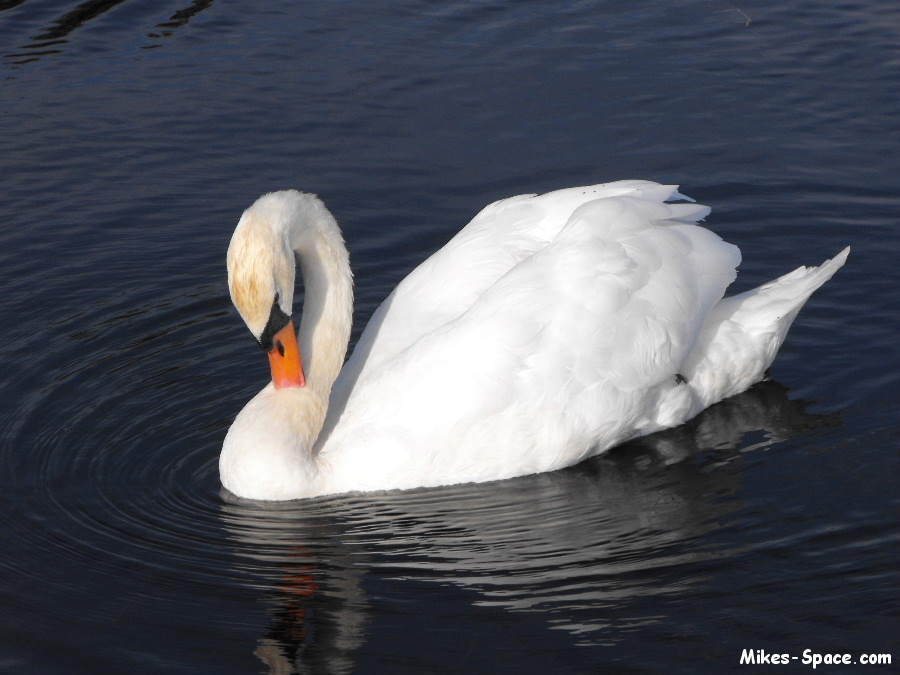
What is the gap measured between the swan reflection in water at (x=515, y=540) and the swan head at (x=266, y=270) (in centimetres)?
100

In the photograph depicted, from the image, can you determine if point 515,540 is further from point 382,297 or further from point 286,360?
point 382,297

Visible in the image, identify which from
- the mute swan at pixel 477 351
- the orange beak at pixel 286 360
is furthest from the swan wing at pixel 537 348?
the orange beak at pixel 286 360

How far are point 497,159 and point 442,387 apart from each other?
4.96 meters

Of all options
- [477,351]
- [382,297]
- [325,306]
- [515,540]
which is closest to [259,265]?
[325,306]

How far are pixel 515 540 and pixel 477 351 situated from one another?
1117 mm

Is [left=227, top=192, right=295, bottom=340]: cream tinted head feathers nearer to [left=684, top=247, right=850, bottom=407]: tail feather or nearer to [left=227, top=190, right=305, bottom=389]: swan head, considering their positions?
[left=227, top=190, right=305, bottom=389]: swan head

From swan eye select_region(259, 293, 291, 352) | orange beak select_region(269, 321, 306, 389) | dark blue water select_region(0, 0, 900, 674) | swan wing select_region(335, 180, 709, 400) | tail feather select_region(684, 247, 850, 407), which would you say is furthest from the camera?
tail feather select_region(684, 247, 850, 407)

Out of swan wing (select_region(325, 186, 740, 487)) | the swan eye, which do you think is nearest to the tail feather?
swan wing (select_region(325, 186, 740, 487))

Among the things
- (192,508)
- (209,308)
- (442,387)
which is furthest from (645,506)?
(209,308)

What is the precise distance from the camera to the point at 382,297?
9.73 m

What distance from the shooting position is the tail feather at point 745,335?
811cm

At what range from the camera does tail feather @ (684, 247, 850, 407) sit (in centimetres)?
811

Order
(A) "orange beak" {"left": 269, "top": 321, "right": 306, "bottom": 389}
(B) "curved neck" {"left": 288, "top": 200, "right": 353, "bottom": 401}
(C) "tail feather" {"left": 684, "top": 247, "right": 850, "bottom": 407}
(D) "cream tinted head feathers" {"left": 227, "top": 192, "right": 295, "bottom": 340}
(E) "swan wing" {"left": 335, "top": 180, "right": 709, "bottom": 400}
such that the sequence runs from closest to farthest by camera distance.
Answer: (D) "cream tinted head feathers" {"left": 227, "top": 192, "right": 295, "bottom": 340}
(A) "orange beak" {"left": 269, "top": 321, "right": 306, "bottom": 389}
(B) "curved neck" {"left": 288, "top": 200, "right": 353, "bottom": 401}
(E) "swan wing" {"left": 335, "top": 180, "right": 709, "bottom": 400}
(C) "tail feather" {"left": 684, "top": 247, "right": 850, "bottom": 407}

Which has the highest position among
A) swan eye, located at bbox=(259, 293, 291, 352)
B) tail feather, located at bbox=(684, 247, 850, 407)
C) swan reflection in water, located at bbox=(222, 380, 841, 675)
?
swan eye, located at bbox=(259, 293, 291, 352)
